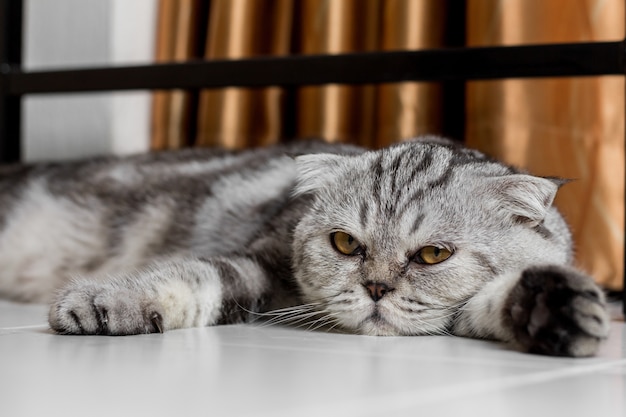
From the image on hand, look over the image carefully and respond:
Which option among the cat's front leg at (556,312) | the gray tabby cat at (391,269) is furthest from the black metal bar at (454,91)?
the cat's front leg at (556,312)

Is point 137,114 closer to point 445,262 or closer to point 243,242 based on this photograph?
point 243,242

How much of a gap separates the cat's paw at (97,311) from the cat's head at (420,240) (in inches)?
12.9

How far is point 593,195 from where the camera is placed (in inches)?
87.3

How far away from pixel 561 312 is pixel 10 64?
7.20 feet

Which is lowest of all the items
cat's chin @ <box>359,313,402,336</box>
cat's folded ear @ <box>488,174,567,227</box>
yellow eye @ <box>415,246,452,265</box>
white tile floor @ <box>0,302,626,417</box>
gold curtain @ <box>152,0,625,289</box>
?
cat's chin @ <box>359,313,402,336</box>

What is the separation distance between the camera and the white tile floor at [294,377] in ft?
2.86

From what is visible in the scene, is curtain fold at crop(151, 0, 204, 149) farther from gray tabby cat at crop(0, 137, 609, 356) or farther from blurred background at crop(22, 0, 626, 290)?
gray tabby cat at crop(0, 137, 609, 356)

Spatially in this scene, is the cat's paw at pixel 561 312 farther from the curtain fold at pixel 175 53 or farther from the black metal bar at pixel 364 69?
the curtain fold at pixel 175 53

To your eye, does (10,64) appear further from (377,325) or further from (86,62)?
(377,325)

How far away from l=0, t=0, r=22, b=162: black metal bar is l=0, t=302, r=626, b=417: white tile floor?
151cm

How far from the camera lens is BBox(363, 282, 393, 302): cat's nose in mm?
1366

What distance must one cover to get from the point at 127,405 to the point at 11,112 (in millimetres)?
2083

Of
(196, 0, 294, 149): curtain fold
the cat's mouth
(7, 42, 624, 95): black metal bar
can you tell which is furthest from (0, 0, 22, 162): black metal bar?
the cat's mouth

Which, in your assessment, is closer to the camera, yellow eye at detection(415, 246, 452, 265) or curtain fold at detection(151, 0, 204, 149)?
yellow eye at detection(415, 246, 452, 265)
